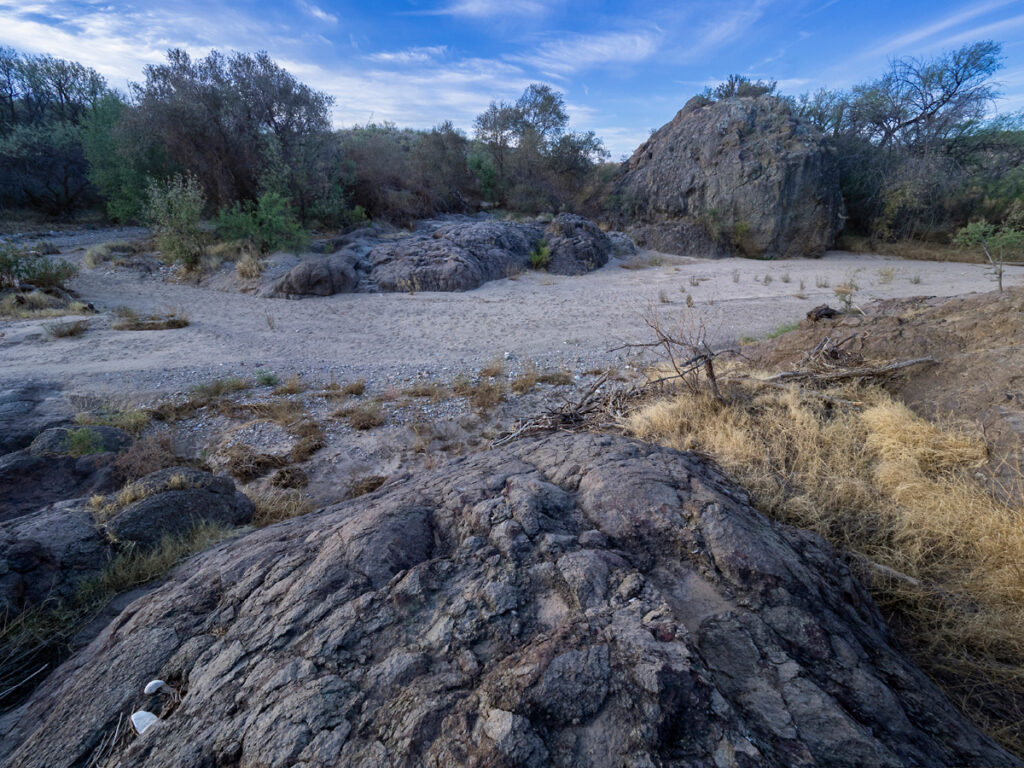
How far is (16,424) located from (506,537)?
240 inches

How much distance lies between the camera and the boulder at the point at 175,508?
2.88 meters

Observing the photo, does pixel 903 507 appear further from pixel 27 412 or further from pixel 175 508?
pixel 27 412

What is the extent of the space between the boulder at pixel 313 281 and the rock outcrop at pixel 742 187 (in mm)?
12111

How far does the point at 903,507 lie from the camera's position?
8.55ft

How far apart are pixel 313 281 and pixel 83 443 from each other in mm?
7954

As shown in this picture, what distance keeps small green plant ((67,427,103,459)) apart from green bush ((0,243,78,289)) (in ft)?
30.4

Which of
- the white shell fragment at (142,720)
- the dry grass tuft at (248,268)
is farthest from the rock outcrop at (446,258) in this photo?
the white shell fragment at (142,720)

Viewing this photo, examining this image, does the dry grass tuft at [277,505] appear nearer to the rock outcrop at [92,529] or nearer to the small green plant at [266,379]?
the rock outcrop at [92,529]

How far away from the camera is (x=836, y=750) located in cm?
107

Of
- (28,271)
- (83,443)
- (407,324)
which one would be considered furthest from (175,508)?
(28,271)

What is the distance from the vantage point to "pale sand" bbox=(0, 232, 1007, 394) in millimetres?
7105

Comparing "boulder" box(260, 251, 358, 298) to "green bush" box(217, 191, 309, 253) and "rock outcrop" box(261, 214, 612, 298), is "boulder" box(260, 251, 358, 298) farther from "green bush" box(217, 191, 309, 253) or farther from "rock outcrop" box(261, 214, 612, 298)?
"green bush" box(217, 191, 309, 253)

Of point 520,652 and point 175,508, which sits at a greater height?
point 520,652

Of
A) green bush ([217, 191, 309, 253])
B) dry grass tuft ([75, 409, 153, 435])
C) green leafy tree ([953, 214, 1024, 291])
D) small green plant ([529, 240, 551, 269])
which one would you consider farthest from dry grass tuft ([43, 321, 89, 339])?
green leafy tree ([953, 214, 1024, 291])
